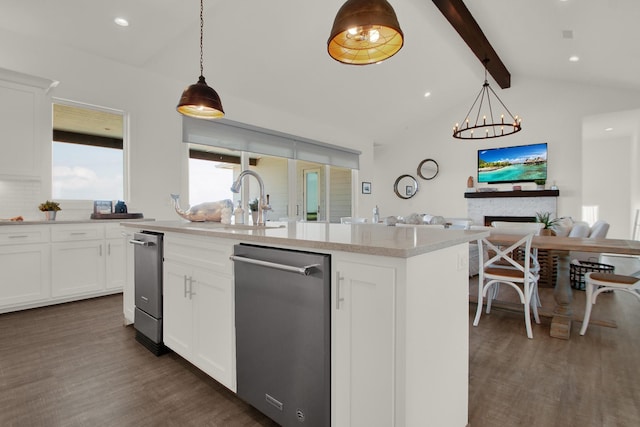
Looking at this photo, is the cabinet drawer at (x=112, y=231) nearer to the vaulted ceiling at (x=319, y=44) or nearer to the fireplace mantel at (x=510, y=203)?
the vaulted ceiling at (x=319, y=44)

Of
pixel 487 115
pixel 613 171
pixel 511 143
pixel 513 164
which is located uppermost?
pixel 487 115

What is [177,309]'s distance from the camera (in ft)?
6.59

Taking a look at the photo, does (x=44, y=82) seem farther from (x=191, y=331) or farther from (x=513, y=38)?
(x=513, y=38)

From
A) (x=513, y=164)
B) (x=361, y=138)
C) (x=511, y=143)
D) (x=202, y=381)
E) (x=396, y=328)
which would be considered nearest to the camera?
(x=396, y=328)

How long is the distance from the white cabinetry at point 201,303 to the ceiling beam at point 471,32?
14.5 feet

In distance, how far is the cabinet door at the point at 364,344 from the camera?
1063 millimetres

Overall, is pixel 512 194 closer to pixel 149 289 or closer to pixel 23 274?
pixel 149 289

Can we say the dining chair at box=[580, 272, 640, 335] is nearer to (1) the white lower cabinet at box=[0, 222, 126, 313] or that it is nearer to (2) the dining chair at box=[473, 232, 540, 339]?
(2) the dining chair at box=[473, 232, 540, 339]

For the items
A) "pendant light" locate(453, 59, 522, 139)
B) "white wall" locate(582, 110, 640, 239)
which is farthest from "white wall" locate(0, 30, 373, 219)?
"white wall" locate(582, 110, 640, 239)

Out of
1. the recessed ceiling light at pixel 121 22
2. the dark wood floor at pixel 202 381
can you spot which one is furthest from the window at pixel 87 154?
the dark wood floor at pixel 202 381

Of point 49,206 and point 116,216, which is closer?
point 49,206

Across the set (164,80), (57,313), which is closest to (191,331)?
(57,313)

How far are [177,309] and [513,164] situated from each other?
7792 millimetres

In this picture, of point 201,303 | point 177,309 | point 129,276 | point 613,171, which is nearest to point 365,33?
point 201,303
